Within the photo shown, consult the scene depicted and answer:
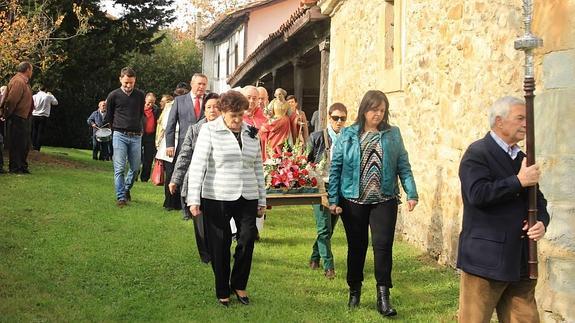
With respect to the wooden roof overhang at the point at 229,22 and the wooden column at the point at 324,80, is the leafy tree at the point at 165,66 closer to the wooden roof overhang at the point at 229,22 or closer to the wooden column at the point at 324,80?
the wooden roof overhang at the point at 229,22

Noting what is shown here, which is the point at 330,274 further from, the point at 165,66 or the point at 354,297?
the point at 165,66

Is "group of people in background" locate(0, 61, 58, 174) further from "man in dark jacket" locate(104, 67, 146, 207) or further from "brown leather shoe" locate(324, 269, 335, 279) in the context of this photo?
"brown leather shoe" locate(324, 269, 335, 279)

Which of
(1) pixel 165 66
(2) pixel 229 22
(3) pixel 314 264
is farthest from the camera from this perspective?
(1) pixel 165 66

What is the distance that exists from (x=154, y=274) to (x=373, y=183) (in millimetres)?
2355

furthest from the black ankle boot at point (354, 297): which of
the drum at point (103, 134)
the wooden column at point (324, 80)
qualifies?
the drum at point (103, 134)

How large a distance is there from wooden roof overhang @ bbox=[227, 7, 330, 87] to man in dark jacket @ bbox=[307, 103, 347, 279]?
6492mm

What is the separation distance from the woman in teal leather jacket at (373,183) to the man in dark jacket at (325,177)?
1053mm

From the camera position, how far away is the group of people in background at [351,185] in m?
3.89

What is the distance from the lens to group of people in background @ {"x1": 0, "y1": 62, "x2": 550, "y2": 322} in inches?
153

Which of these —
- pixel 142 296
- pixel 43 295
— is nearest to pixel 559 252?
pixel 142 296

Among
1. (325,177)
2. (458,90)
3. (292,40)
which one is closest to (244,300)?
(325,177)

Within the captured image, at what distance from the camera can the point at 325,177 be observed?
7285 mm

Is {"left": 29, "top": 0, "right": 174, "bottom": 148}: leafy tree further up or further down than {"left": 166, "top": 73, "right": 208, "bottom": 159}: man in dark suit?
further up

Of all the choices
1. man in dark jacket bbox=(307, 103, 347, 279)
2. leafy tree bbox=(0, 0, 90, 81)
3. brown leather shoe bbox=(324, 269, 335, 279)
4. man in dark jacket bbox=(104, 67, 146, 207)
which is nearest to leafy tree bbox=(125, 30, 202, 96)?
leafy tree bbox=(0, 0, 90, 81)
